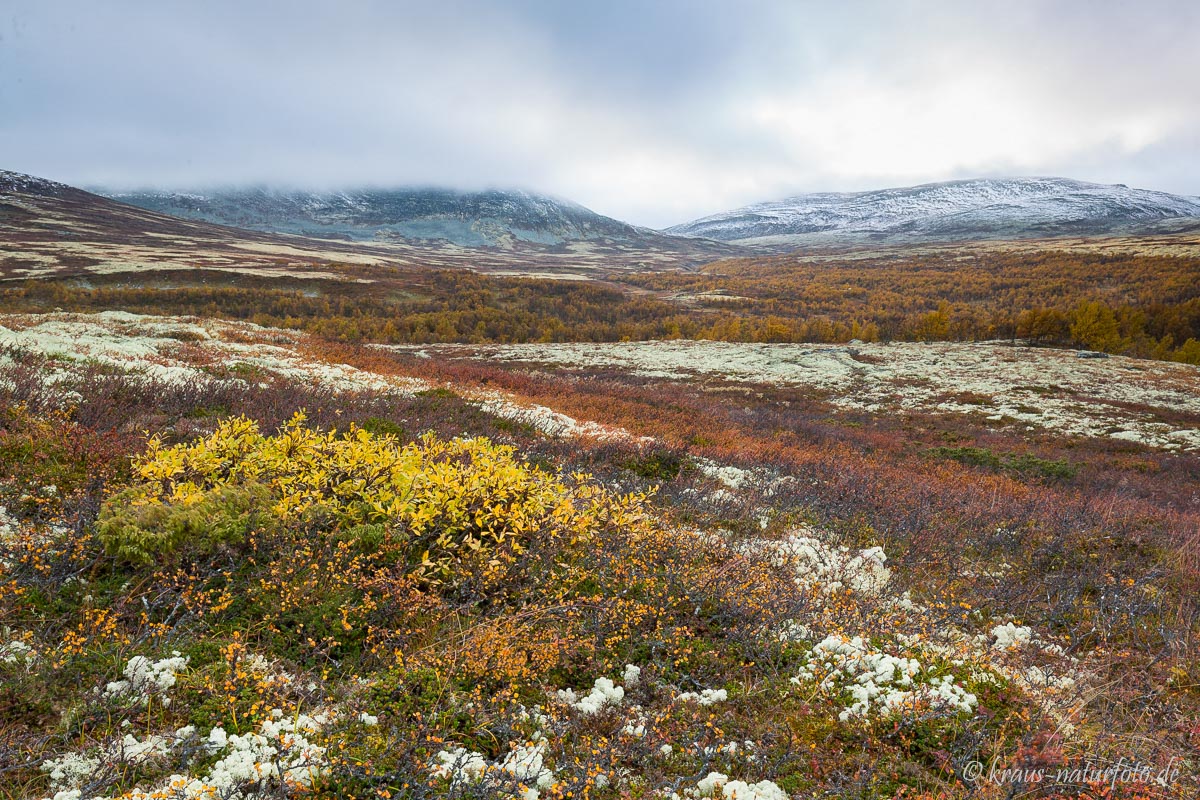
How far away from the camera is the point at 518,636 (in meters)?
4.04

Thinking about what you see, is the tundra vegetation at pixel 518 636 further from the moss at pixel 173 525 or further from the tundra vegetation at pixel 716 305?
the tundra vegetation at pixel 716 305

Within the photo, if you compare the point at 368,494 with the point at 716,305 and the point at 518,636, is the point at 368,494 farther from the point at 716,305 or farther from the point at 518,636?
the point at 716,305

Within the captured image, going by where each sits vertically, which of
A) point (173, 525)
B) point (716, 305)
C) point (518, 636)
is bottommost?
point (518, 636)

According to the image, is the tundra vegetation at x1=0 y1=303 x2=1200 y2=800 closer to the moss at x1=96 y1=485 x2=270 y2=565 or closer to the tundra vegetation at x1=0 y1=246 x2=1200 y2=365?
the moss at x1=96 y1=485 x2=270 y2=565

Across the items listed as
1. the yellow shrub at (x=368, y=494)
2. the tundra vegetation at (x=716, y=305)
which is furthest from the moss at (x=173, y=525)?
the tundra vegetation at (x=716, y=305)

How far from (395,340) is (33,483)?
163 feet

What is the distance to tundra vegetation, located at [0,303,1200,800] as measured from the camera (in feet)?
9.78

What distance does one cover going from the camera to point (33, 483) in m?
5.02

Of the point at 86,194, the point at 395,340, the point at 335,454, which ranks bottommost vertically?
the point at 395,340

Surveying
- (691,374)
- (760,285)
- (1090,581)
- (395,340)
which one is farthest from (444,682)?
(760,285)

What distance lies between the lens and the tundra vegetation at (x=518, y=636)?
2982mm

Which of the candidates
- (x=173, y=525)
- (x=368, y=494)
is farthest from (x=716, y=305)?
(x=173, y=525)

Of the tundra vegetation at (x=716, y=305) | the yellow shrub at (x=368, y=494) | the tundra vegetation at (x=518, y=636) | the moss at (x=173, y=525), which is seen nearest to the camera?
the tundra vegetation at (x=518, y=636)

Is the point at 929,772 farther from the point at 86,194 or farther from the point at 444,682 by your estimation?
the point at 86,194
